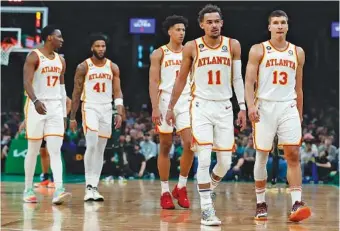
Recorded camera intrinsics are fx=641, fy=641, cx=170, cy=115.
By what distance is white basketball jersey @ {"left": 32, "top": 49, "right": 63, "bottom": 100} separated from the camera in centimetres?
749

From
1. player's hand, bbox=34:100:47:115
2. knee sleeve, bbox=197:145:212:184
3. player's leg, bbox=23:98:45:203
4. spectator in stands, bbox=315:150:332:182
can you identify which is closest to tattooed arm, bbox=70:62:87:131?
player's leg, bbox=23:98:45:203

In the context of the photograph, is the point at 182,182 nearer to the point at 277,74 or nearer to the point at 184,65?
the point at 184,65

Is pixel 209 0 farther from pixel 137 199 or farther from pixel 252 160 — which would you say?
pixel 137 199

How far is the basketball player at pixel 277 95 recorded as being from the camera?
608cm

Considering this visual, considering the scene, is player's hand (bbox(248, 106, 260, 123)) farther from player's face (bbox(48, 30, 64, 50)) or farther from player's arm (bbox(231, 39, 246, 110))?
player's face (bbox(48, 30, 64, 50))

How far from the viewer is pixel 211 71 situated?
235 inches

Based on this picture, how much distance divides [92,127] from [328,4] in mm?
13013

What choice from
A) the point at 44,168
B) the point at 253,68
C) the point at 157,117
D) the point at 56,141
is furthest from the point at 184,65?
→ the point at 44,168

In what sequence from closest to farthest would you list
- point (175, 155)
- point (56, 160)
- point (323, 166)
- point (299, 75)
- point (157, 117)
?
point (299, 75) < point (157, 117) < point (56, 160) < point (323, 166) < point (175, 155)

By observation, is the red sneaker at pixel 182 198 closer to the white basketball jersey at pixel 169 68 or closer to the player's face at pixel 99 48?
the white basketball jersey at pixel 169 68

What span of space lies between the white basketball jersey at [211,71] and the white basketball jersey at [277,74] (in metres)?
0.38

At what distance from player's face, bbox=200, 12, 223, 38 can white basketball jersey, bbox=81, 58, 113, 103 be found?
244cm

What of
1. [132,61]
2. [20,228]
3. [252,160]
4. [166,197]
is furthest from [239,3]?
[20,228]

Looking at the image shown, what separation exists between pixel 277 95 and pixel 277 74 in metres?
→ 0.20
